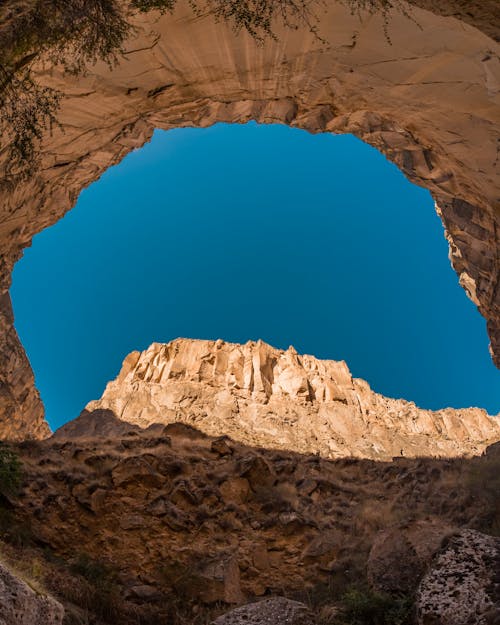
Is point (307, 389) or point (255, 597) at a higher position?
point (307, 389)

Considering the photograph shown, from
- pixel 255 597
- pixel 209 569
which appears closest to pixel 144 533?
pixel 209 569

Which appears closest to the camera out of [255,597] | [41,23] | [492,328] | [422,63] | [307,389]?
[41,23]

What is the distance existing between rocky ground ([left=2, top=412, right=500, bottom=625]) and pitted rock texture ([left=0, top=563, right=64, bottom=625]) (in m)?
0.11

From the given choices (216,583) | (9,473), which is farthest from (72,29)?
(9,473)

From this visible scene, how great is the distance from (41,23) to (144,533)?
1046 cm

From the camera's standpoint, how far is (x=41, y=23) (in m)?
4.66

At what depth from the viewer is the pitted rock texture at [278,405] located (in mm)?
26859

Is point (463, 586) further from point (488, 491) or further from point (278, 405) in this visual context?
point (278, 405)

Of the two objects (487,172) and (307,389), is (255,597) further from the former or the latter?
(307,389)

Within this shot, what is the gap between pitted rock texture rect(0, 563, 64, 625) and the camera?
3560 millimetres

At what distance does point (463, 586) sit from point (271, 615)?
8.75 feet

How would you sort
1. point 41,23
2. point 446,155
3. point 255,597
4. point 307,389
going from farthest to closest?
point 307,389 → point 446,155 → point 255,597 → point 41,23

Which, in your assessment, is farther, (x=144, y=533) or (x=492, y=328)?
(x=492, y=328)

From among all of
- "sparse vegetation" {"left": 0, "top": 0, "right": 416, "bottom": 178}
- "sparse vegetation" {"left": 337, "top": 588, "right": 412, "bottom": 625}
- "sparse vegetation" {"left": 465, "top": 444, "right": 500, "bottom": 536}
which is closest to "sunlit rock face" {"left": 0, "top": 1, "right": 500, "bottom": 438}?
"sparse vegetation" {"left": 0, "top": 0, "right": 416, "bottom": 178}
